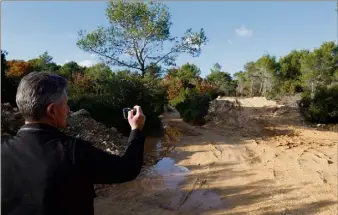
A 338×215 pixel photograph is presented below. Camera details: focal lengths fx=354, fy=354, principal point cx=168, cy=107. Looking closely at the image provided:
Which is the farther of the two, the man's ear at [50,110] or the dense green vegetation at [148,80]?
the dense green vegetation at [148,80]

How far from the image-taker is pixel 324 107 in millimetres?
13781

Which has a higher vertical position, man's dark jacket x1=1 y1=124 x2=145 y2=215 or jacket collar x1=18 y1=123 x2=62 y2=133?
jacket collar x1=18 y1=123 x2=62 y2=133

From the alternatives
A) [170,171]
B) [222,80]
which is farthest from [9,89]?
[222,80]

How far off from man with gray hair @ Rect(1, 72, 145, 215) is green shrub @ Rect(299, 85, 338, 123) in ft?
45.2

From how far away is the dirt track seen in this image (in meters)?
4.79

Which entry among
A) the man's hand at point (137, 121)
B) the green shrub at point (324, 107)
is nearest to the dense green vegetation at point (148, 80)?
the green shrub at point (324, 107)

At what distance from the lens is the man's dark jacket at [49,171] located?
128 centimetres

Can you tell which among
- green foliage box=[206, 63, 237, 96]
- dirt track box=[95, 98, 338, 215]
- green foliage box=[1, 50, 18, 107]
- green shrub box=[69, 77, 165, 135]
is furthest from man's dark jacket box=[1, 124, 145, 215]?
green foliage box=[206, 63, 237, 96]

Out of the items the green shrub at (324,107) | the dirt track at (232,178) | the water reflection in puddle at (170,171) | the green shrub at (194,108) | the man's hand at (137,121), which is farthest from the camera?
the green shrub at (324,107)

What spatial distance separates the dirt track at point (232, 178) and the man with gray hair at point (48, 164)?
336 cm

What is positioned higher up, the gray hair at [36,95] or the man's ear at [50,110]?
the gray hair at [36,95]

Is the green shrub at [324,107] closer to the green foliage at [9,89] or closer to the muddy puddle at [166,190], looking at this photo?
the muddy puddle at [166,190]

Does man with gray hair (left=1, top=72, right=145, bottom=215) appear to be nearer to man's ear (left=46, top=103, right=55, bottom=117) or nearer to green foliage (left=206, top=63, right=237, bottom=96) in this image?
man's ear (left=46, top=103, right=55, bottom=117)

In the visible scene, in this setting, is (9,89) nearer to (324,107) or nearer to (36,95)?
(36,95)
